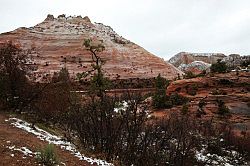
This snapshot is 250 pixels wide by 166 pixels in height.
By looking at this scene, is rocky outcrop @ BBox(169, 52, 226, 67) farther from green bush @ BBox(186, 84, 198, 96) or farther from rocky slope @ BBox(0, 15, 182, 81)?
green bush @ BBox(186, 84, 198, 96)

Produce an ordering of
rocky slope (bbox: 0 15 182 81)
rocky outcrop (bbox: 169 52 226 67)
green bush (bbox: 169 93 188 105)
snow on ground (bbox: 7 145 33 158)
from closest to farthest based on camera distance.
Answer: snow on ground (bbox: 7 145 33 158) < green bush (bbox: 169 93 188 105) < rocky slope (bbox: 0 15 182 81) < rocky outcrop (bbox: 169 52 226 67)

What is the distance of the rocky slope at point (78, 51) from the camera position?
60.8 meters

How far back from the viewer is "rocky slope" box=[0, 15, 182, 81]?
60.8 meters

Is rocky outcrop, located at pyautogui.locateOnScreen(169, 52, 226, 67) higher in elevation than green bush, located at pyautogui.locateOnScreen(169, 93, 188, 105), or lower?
higher

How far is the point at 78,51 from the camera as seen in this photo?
6788 cm

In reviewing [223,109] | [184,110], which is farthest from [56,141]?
[223,109]

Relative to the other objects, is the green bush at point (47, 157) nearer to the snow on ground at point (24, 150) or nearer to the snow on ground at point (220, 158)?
the snow on ground at point (24, 150)

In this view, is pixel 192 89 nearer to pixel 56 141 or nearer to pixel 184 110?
pixel 184 110

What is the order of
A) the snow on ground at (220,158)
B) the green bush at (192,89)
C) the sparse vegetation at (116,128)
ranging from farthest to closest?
the green bush at (192,89) → the snow on ground at (220,158) → the sparse vegetation at (116,128)

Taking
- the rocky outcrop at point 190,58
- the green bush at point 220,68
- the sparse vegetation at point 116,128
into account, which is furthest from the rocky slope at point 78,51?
the sparse vegetation at point 116,128

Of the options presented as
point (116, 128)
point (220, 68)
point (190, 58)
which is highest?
point (190, 58)

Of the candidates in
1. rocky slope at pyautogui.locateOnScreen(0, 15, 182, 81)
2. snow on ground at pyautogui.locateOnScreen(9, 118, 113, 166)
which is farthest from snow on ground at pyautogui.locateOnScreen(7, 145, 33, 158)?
rocky slope at pyautogui.locateOnScreen(0, 15, 182, 81)

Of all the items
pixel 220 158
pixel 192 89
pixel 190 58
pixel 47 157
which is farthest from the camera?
pixel 190 58

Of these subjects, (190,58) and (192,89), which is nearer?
(192,89)
